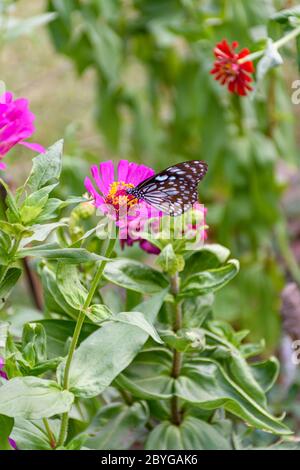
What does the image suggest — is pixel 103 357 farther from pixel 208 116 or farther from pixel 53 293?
pixel 208 116

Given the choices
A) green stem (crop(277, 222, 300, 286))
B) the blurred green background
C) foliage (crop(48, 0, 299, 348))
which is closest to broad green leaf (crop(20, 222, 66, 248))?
the blurred green background

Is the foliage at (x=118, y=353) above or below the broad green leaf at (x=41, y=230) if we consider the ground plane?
below

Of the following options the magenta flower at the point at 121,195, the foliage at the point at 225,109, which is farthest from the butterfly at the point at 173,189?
the foliage at the point at 225,109

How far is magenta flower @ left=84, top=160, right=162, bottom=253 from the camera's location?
522 millimetres

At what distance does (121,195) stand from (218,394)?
0.68 ft

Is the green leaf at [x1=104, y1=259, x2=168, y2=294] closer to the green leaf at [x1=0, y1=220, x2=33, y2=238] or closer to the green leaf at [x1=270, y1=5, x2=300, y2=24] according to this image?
the green leaf at [x1=0, y1=220, x2=33, y2=238]

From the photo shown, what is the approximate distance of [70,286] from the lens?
0.57 metres

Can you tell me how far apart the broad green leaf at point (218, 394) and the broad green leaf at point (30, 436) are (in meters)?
0.11

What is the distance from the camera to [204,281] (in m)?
0.65

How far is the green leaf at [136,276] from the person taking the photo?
25.8 inches

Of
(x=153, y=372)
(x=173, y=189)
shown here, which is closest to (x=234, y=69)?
(x=173, y=189)

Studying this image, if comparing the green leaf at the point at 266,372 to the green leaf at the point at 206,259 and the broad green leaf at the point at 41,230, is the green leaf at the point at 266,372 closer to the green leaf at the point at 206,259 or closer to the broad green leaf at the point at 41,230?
the green leaf at the point at 206,259

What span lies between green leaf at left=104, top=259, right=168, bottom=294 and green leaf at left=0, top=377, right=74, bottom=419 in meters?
0.13
